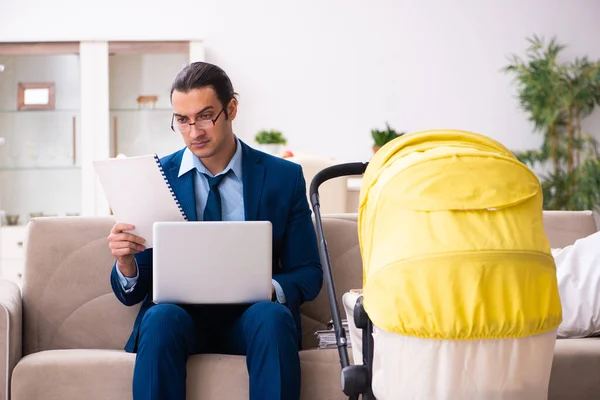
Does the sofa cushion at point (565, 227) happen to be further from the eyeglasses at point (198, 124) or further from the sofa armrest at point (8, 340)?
the sofa armrest at point (8, 340)

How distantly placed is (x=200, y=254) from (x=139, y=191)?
0.76 feet

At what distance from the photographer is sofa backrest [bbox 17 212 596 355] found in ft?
7.90

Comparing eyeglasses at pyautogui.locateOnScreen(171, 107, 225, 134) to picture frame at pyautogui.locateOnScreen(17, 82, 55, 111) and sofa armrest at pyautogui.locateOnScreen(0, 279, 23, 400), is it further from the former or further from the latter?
picture frame at pyautogui.locateOnScreen(17, 82, 55, 111)

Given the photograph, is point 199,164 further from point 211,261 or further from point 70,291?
point 70,291

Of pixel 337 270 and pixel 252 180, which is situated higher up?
pixel 252 180

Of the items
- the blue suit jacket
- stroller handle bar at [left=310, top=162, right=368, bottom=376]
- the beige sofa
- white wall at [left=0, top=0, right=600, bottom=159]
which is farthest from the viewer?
white wall at [left=0, top=0, right=600, bottom=159]

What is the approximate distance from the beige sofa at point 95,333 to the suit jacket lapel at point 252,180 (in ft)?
1.02

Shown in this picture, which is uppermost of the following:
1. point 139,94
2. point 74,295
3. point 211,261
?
point 139,94

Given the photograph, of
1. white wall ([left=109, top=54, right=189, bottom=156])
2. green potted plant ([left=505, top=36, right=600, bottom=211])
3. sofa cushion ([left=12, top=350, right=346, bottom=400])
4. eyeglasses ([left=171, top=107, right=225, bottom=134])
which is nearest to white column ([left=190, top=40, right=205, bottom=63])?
white wall ([left=109, top=54, right=189, bottom=156])

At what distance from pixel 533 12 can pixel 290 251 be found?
15.8 ft

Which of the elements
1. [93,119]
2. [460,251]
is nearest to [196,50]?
[93,119]

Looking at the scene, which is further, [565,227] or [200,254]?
[565,227]

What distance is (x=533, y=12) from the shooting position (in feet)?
21.3

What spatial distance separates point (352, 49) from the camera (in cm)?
645
